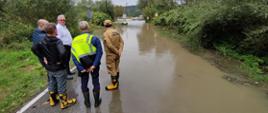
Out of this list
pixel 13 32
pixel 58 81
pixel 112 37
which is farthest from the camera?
pixel 13 32

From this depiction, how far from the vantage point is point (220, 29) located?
11359mm

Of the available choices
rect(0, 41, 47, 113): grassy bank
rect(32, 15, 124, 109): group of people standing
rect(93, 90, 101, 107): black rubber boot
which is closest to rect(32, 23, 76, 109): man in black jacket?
rect(32, 15, 124, 109): group of people standing

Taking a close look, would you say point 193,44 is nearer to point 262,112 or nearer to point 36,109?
point 262,112

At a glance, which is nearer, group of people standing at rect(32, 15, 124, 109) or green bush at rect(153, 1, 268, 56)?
group of people standing at rect(32, 15, 124, 109)

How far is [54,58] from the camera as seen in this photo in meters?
4.64

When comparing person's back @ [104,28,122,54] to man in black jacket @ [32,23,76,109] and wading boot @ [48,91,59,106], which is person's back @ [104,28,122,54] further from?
wading boot @ [48,91,59,106]

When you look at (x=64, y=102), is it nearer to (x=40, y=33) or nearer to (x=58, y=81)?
(x=58, y=81)

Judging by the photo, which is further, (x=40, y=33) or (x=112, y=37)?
(x=112, y=37)

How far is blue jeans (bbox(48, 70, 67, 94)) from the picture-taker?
4.79 meters

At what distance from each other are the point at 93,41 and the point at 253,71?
5792 mm

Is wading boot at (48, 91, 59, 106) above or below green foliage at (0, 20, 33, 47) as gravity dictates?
below

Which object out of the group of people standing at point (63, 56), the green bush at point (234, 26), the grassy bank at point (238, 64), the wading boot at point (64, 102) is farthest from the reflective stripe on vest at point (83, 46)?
the green bush at point (234, 26)

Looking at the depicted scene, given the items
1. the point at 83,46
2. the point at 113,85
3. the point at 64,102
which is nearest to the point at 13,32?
the point at 113,85

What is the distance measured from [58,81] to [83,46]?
3.06 ft
